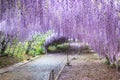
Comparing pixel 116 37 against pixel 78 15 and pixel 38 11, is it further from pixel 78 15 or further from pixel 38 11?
pixel 38 11

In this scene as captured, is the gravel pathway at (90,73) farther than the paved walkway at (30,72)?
No

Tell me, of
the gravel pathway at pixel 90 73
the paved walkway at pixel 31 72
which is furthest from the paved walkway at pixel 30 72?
the gravel pathway at pixel 90 73

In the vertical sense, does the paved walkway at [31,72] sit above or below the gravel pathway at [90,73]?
below

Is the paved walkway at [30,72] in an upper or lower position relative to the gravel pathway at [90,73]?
lower

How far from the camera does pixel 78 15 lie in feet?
27.8

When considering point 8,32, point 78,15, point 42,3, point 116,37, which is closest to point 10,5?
point 42,3

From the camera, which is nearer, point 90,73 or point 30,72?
point 90,73

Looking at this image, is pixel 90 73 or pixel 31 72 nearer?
pixel 90 73

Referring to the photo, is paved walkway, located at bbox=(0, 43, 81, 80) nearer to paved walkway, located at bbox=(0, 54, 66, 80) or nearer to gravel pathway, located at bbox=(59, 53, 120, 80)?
paved walkway, located at bbox=(0, 54, 66, 80)

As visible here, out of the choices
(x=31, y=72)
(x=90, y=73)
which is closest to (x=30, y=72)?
(x=31, y=72)

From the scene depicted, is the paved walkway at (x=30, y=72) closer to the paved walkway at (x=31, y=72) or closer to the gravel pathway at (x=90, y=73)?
the paved walkway at (x=31, y=72)

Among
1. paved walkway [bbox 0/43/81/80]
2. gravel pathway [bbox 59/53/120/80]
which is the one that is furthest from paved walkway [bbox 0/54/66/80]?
gravel pathway [bbox 59/53/120/80]

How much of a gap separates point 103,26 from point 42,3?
1.88 m

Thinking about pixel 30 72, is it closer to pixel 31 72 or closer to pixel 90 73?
pixel 31 72
